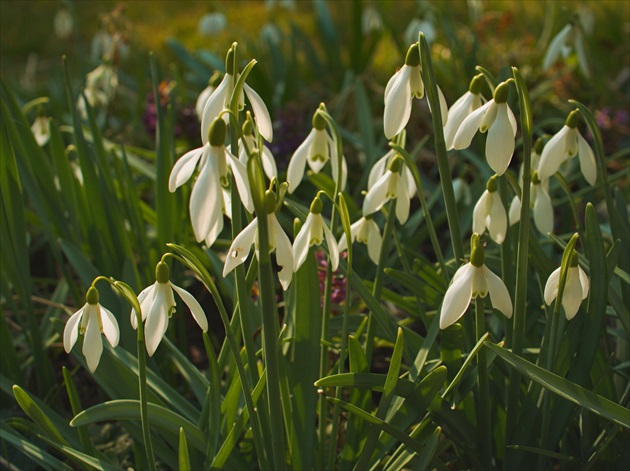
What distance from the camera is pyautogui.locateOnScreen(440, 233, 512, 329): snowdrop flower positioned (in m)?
1.11

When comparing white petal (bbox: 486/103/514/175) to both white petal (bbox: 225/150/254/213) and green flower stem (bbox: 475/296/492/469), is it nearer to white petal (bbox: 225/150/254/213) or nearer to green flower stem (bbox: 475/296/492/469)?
green flower stem (bbox: 475/296/492/469)

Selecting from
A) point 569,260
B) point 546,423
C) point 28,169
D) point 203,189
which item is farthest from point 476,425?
point 28,169

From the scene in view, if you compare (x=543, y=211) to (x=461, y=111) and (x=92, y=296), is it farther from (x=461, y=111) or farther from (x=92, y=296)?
(x=92, y=296)

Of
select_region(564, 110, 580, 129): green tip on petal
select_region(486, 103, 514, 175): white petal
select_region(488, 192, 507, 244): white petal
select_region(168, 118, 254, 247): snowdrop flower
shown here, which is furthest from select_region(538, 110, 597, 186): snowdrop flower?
select_region(168, 118, 254, 247): snowdrop flower

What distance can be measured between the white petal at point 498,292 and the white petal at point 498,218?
17 centimetres

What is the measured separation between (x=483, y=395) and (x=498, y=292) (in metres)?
0.24

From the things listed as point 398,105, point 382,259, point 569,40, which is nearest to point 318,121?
point 398,105

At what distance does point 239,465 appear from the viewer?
4.75 ft

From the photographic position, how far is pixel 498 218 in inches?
50.4

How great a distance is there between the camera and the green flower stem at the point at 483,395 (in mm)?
1222

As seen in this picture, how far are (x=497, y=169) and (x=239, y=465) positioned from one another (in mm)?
744

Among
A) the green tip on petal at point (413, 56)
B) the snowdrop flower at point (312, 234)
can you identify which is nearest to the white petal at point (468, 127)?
the green tip on petal at point (413, 56)

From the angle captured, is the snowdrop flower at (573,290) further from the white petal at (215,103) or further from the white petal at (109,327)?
the white petal at (109,327)

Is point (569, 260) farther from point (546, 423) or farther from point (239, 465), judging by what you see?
point (239, 465)
